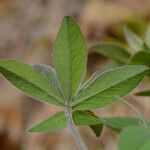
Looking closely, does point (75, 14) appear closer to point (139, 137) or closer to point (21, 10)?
point (21, 10)

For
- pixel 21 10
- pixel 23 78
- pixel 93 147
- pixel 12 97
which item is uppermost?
pixel 21 10

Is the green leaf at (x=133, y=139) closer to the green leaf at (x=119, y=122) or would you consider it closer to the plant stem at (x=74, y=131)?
the plant stem at (x=74, y=131)

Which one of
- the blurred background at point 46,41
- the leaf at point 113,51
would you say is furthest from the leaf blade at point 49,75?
the blurred background at point 46,41

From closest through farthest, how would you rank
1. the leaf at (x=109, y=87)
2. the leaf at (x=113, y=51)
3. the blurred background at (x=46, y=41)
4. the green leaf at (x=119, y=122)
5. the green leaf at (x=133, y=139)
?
the green leaf at (x=133, y=139) < the leaf at (x=109, y=87) < the green leaf at (x=119, y=122) < the leaf at (x=113, y=51) < the blurred background at (x=46, y=41)

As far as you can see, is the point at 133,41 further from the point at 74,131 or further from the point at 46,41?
the point at 46,41

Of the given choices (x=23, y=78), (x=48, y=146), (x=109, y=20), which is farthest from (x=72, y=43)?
(x=109, y=20)

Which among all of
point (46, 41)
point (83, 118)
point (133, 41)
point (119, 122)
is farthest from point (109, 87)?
point (46, 41)
